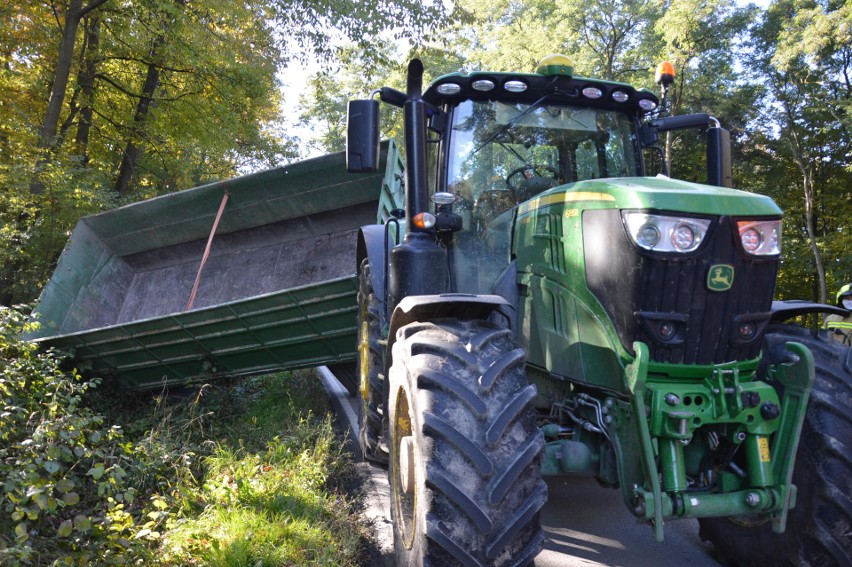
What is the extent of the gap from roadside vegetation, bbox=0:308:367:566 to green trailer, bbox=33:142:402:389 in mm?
466

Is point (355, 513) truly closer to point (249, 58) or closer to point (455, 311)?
point (455, 311)

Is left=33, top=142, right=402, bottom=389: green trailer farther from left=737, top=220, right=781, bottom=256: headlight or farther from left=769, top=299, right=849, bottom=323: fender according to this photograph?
left=737, top=220, right=781, bottom=256: headlight

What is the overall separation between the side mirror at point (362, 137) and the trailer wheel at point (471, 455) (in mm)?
1128

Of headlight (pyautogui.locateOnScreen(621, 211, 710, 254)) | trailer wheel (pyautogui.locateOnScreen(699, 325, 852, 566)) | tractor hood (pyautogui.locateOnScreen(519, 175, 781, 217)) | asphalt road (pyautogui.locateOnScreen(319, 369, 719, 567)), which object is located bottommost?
asphalt road (pyautogui.locateOnScreen(319, 369, 719, 567))

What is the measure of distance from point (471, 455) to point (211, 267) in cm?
636

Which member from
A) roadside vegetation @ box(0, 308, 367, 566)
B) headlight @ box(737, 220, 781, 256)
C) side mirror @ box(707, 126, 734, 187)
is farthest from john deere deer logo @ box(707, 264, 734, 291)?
roadside vegetation @ box(0, 308, 367, 566)

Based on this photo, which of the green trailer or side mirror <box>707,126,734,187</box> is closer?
side mirror <box>707,126,734,187</box>

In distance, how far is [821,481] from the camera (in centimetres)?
299

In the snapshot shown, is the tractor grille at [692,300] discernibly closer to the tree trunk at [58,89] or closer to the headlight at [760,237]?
the headlight at [760,237]

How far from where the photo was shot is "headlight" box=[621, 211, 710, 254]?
9.38 ft

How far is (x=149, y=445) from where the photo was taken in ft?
17.6

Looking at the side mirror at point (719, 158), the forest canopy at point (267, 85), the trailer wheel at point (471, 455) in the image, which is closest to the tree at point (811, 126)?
the forest canopy at point (267, 85)

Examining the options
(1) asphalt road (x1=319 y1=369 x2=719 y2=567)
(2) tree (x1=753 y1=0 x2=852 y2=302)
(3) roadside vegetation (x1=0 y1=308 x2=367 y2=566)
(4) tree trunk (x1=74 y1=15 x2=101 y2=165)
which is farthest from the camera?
(2) tree (x1=753 y1=0 x2=852 y2=302)

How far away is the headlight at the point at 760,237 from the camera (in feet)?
9.55
